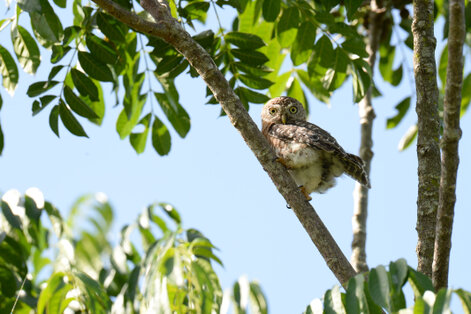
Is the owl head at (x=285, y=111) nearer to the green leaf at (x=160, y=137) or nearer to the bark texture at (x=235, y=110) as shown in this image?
the green leaf at (x=160, y=137)

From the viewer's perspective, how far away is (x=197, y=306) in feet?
9.35

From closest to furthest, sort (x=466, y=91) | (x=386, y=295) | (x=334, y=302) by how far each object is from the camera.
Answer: (x=386, y=295) → (x=334, y=302) → (x=466, y=91)

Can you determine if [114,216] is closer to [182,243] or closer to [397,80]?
[182,243]

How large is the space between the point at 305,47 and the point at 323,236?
1958mm

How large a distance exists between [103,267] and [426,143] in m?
1.99

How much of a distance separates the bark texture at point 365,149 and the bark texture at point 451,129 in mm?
2000

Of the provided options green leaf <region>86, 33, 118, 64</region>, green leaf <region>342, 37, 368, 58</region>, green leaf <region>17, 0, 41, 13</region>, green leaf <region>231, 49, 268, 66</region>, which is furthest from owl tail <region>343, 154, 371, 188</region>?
green leaf <region>17, 0, 41, 13</region>

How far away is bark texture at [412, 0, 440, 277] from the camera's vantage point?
3797 mm

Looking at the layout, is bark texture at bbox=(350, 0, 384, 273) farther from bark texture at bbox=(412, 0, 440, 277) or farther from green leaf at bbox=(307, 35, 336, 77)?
bark texture at bbox=(412, 0, 440, 277)

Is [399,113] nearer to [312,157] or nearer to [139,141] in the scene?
[312,157]

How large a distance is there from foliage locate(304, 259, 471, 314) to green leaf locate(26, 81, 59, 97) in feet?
8.55

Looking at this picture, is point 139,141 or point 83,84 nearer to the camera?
point 83,84

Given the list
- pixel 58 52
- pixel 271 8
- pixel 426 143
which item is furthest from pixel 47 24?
pixel 426 143

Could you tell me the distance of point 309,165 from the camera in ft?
17.7
